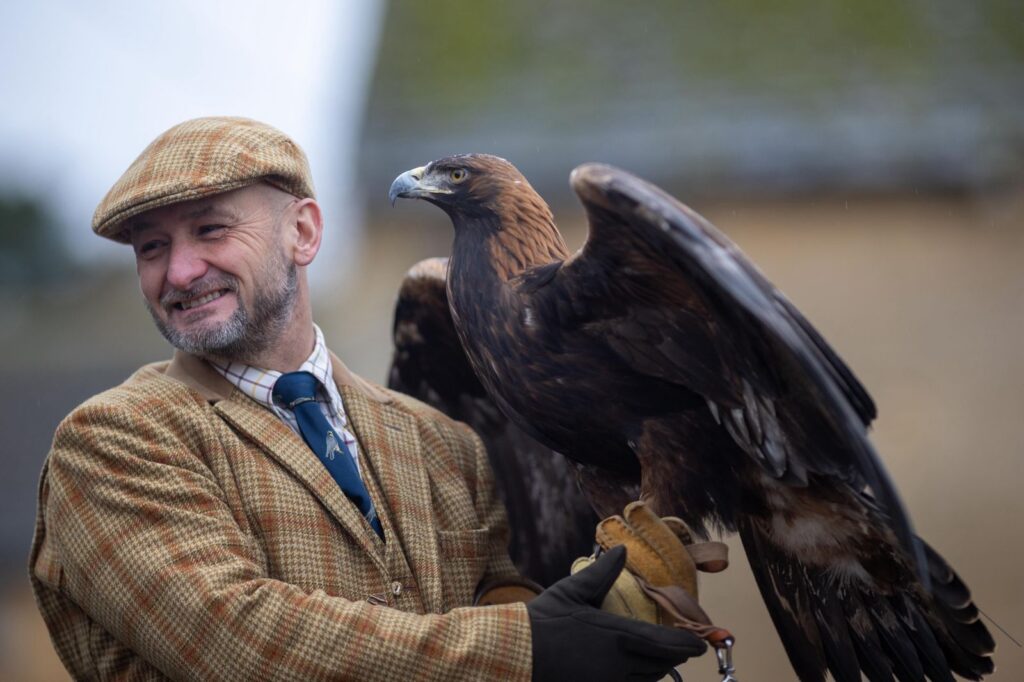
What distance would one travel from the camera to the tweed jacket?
1997 mm

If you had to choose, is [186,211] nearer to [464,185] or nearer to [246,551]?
[464,185]

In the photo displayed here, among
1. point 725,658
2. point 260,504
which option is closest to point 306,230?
point 260,504

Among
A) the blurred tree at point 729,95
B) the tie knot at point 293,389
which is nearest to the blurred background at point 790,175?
the blurred tree at point 729,95

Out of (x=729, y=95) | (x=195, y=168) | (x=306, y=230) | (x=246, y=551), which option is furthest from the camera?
(x=729, y=95)

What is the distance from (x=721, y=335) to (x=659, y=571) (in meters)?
0.43

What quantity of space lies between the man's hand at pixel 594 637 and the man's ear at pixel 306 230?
944 millimetres

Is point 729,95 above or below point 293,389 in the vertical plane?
above

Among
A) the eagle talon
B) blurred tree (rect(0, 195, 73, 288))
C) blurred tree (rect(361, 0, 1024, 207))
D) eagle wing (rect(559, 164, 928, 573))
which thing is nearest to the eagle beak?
eagle wing (rect(559, 164, 928, 573))

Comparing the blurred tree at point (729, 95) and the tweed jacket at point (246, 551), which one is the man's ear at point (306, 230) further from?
the blurred tree at point (729, 95)

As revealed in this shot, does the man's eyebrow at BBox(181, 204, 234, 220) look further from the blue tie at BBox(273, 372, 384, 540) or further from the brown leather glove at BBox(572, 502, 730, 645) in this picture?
the brown leather glove at BBox(572, 502, 730, 645)

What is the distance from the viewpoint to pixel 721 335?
79.7 inches

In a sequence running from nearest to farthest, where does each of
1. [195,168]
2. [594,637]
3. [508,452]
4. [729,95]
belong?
1. [594,637]
2. [195,168]
3. [508,452]
4. [729,95]

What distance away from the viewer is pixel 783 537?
225 centimetres

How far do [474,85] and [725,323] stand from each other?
284 inches
